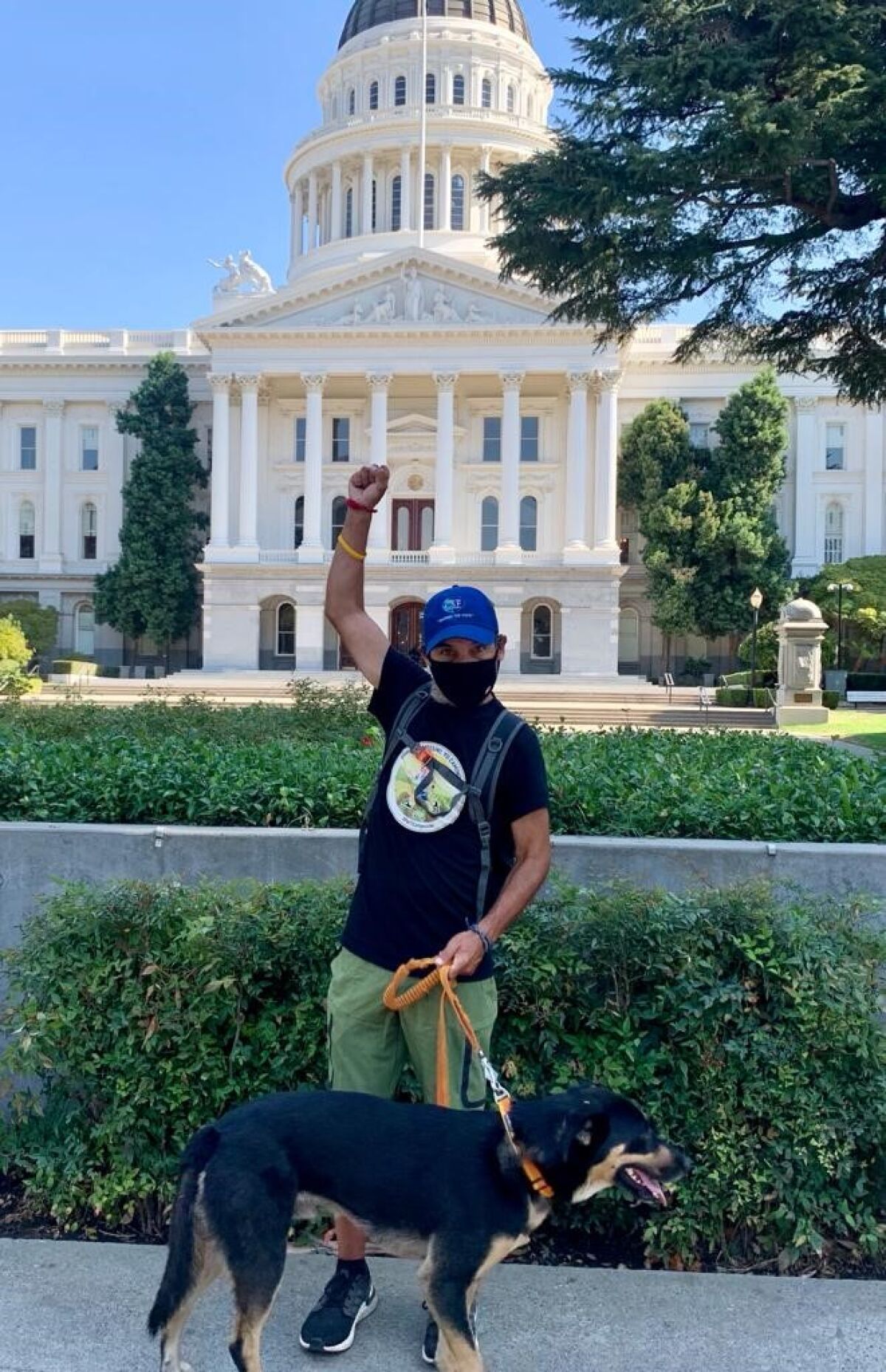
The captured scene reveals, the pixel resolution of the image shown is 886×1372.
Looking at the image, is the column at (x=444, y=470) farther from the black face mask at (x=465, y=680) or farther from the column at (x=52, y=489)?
the black face mask at (x=465, y=680)

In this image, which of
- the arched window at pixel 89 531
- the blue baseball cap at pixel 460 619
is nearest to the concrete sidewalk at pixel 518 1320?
the blue baseball cap at pixel 460 619

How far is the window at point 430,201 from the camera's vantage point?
63.6 m

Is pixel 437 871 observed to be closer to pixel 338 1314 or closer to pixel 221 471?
pixel 338 1314

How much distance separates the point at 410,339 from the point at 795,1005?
1923 inches

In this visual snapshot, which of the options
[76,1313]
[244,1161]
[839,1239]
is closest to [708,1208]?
[839,1239]

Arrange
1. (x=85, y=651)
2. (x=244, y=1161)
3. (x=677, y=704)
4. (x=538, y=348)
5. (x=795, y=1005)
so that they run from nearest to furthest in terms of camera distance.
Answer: (x=244, y=1161), (x=795, y=1005), (x=677, y=704), (x=538, y=348), (x=85, y=651)

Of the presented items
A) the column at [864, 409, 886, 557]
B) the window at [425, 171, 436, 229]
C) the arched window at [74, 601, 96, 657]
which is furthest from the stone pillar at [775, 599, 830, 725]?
the window at [425, 171, 436, 229]

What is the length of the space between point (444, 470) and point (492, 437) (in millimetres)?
4763

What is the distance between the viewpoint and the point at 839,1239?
3.96 m

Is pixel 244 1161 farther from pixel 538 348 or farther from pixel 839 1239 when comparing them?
pixel 538 348

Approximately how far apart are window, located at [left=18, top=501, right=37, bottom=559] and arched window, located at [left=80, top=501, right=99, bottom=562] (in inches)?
122

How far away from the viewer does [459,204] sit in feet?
209

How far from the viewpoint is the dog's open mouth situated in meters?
2.85

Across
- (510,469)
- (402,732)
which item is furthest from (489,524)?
(402,732)
